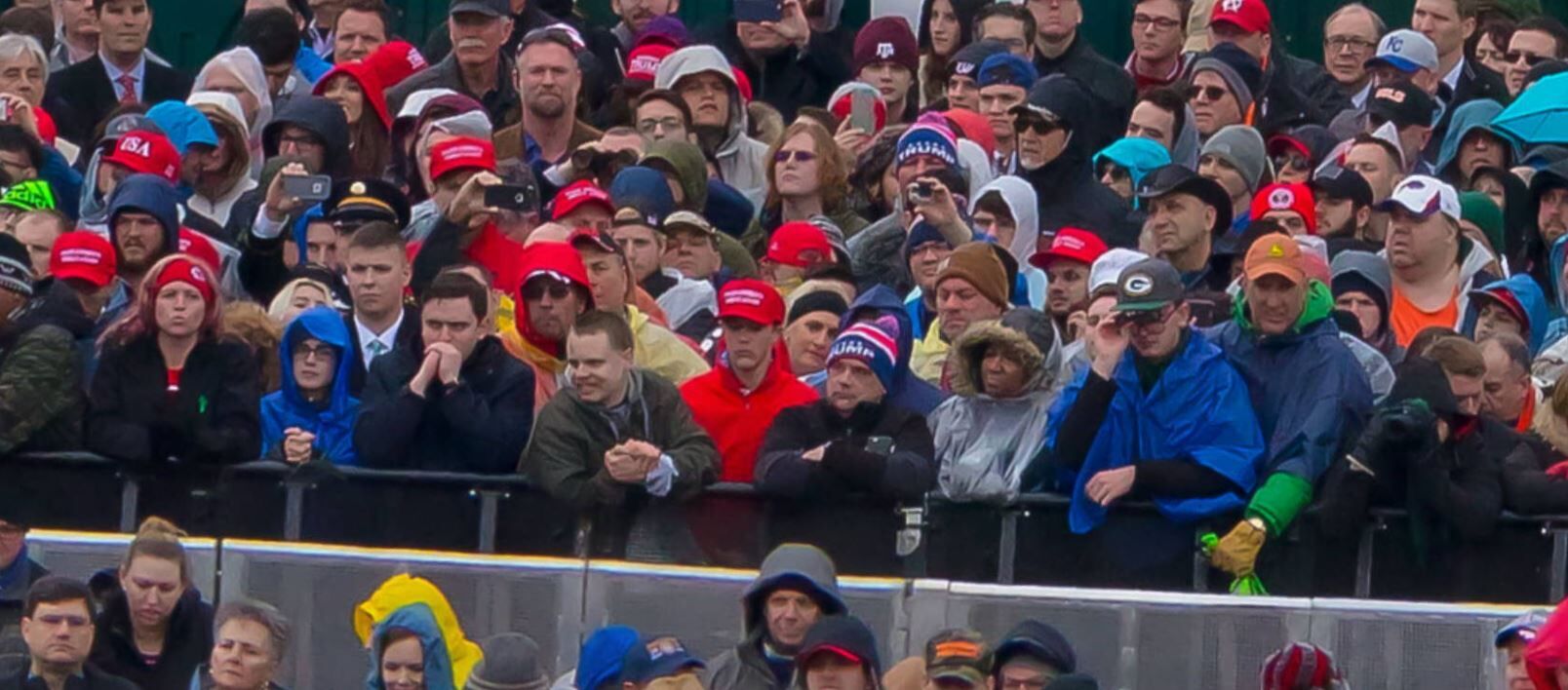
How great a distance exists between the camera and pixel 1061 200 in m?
15.8

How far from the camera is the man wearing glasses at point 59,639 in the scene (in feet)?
42.2

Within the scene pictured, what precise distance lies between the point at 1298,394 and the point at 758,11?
6.04 m

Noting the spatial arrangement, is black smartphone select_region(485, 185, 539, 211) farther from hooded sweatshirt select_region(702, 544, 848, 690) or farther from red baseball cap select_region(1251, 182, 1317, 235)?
hooded sweatshirt select_region(702, 544, 848, 690)

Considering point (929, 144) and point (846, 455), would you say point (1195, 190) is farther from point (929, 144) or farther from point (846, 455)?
point (846, 455)

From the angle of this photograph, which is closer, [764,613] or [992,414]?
[764,613]

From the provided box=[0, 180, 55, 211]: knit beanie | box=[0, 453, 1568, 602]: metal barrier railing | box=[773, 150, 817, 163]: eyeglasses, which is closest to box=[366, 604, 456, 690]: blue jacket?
box=[0, 453, 1568, 602]: metal barrier railing

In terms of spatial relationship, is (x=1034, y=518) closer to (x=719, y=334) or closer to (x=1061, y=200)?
(x=719, y=334)

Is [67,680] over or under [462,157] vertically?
under

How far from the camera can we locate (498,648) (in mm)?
12953

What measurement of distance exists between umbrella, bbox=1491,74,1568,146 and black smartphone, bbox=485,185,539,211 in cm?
404

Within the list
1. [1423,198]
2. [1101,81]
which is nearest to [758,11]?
[1101,81]

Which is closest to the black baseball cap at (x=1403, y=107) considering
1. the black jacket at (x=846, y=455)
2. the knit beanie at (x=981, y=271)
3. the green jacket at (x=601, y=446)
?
the knit beanie at (x=981, y=271)

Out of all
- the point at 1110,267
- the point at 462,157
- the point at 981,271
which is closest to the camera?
the point at 1110,267

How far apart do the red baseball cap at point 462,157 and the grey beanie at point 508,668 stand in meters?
3.02
